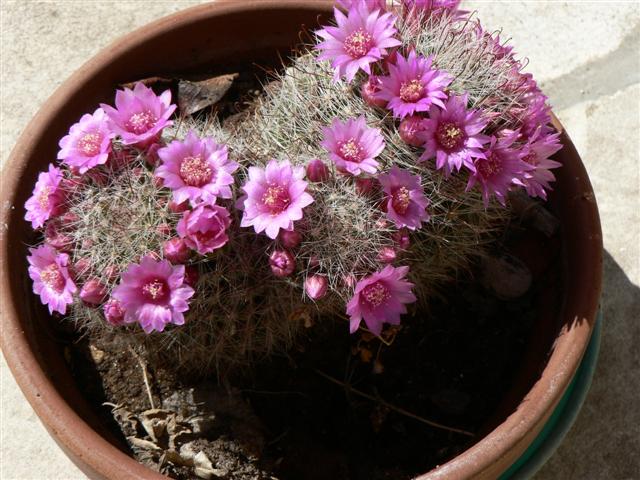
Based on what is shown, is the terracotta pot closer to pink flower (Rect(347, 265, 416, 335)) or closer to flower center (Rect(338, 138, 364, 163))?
pink flower (Rect(347, 265, 416, 335))

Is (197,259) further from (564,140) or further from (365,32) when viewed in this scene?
(564,140)

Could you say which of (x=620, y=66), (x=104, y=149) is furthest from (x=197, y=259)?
(x=620, y=66)

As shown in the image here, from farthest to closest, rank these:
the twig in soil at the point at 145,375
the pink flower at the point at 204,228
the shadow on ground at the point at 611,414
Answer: the shadow on ground at the point at 611,414
the twig in soil at the point at 145,375
the pink flower at the point at 204,228

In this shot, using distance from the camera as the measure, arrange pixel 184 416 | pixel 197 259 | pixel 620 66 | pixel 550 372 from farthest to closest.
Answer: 1. pixel 620 66
2. pixel 184 416
3. pixel 550 372
4. pixel 197 259

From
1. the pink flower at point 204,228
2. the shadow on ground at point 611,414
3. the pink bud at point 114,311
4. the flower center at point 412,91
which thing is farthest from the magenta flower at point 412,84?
the shadow on ground at point 611,414

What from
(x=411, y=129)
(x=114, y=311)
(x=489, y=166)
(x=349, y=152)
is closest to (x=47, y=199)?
Answer: (x=114, y=311)

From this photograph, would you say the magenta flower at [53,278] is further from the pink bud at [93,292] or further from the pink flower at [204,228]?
the pink flower at [204,228]

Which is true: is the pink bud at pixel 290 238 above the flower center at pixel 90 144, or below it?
below
